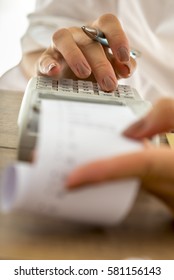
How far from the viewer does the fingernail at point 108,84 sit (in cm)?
66

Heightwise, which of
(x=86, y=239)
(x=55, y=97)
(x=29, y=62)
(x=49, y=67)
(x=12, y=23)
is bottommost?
(x=86, y=239)

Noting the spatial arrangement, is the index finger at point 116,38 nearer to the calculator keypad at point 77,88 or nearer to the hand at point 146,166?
the calculator keypad at point 77,88

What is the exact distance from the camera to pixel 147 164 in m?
0.35

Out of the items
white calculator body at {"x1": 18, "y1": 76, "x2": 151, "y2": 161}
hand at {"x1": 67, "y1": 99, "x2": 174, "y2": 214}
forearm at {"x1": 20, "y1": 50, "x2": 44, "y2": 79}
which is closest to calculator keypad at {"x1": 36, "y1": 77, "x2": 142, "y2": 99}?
white calculator body at {"x1": 18, "y1": 76, "x2": 151, "y2": 161}

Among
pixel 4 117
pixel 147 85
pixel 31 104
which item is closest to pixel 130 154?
pixel 31 104

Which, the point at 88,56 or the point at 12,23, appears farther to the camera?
the point at 12,23

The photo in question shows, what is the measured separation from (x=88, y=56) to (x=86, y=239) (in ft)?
1.26

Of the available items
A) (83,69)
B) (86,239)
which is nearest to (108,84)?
(83,69)

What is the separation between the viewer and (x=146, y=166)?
348 mm

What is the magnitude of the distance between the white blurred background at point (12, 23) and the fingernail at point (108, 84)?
89 centimetres

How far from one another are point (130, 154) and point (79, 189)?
5 centimetres

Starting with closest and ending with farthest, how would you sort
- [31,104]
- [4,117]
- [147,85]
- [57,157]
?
[57,157] < [31,104] < [4,117] < [147,85]

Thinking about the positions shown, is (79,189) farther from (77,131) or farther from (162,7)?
(162,7)

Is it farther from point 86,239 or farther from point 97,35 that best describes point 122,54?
point 86,239
